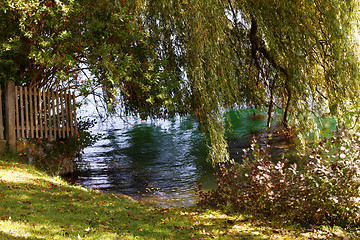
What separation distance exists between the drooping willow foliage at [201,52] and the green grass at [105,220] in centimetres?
156

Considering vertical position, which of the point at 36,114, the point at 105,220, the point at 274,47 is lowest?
the point at 105,220

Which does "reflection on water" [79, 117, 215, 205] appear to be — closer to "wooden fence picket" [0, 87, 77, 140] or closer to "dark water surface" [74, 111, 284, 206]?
"dark water surface" [74, 111, 284, 206]

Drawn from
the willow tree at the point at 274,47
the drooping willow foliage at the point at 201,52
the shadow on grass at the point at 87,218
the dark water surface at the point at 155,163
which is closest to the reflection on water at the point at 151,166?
the dark water surface at the point at 155,163

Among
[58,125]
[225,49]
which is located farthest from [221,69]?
[58,125]

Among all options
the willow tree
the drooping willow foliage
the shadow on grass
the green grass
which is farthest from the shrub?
the willow tree

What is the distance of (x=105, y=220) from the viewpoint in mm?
5043

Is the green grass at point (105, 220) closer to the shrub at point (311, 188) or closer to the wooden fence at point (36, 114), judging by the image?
the shrub at point (311, 188)

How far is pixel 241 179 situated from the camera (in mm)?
6035

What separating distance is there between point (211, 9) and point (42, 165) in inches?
216

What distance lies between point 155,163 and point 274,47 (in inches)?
263

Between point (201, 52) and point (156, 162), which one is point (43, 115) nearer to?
point (156, 162)

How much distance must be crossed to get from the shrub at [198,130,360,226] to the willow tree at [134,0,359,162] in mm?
843

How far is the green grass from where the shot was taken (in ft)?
13.9

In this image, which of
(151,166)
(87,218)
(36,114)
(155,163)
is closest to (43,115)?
(36,114)
